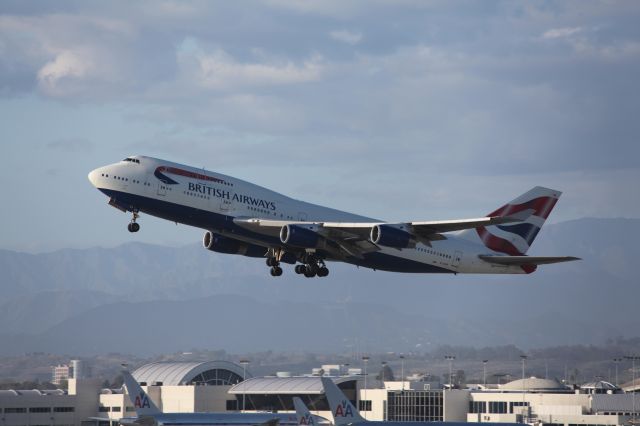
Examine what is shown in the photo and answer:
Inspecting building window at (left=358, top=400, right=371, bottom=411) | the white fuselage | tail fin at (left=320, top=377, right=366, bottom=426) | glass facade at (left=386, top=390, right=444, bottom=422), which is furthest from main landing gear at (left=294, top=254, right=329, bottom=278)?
building window at (left=358, top=400, right=371, bottom=411)

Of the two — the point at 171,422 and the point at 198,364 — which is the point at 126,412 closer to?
the point at 198,364

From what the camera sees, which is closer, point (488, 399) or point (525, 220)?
point (525, 220)

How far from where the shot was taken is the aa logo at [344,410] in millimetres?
67812

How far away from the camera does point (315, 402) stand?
90375 millimetres

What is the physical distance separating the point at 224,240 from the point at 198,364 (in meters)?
34.8

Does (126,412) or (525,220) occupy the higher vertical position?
(525,220)

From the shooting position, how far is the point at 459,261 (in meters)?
69.9

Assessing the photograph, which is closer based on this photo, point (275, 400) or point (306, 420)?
point (306, 420)

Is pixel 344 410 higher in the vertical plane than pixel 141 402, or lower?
lower

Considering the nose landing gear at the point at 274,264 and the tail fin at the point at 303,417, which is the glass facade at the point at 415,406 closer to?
the tail fin at the point at 303,417

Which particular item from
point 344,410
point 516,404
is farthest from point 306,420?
point 516,404

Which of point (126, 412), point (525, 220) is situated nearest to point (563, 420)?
point (525, 220)

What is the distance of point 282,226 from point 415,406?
33.3m

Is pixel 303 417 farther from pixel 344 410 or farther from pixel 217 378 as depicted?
pixel 217 378
